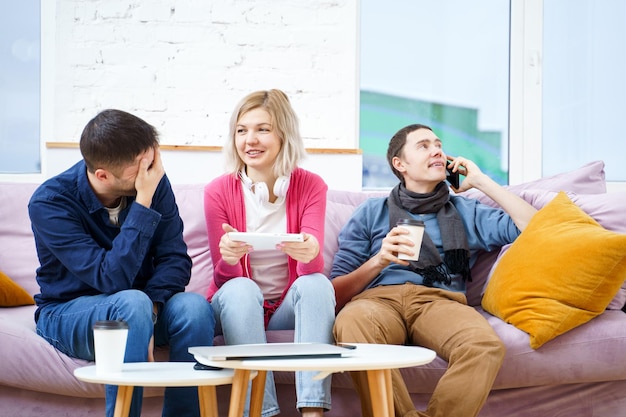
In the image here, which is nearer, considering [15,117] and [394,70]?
[15,117]

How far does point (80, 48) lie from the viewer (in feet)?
10.7

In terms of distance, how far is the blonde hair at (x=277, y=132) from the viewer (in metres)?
2.40

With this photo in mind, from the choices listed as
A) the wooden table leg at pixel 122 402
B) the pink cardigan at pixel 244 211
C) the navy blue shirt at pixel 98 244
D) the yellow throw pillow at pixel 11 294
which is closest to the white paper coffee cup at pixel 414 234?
the pink cardigan at pixel 244 211

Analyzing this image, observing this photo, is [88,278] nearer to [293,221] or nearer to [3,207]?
[293,221]

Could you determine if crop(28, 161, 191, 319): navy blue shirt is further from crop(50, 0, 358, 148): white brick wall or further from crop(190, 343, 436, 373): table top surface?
crop(50, 0, 358, 148): white brick wall

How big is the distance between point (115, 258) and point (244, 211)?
54cm

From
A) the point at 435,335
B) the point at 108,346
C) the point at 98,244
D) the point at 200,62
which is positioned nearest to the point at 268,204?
the point at 98,244

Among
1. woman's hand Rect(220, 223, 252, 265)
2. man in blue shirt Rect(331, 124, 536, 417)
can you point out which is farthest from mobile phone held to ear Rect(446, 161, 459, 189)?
woman's hand Rect(220, 223, 252, 265)

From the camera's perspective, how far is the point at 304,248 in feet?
7.02

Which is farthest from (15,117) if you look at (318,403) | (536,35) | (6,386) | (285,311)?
(536,35)

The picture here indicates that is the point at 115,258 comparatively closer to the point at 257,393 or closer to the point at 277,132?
the point at 257,393

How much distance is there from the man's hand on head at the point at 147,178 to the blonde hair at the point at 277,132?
1.46 feet

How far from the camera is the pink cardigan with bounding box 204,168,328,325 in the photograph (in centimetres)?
232

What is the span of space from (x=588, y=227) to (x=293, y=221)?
868 mm
